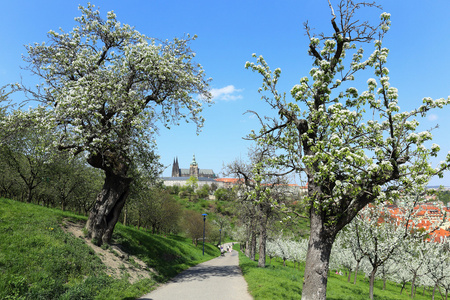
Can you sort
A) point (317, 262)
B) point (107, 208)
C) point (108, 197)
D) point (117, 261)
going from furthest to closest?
point (108, 197), point (107, 208), point (117, 261), point (317, 262)

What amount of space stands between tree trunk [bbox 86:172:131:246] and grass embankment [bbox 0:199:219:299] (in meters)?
1.55

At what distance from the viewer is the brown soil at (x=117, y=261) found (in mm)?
13961

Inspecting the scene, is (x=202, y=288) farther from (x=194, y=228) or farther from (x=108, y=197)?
(x=194, y=228)

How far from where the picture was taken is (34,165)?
97.8 feet

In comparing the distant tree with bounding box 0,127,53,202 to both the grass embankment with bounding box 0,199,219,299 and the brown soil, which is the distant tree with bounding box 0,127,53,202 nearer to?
the brown soil

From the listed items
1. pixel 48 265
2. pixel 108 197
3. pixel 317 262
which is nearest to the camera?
pixel 317 262

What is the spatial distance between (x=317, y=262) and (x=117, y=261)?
11.0 metres

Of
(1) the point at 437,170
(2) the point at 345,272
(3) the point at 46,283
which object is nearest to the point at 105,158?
(3) the point at 46,283

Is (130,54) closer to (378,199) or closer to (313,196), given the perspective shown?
(313,196)

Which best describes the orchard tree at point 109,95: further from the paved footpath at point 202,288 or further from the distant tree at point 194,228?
the distant tree at point 194,228

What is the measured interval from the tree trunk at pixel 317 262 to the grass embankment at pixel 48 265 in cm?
712

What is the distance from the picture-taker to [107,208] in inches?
653

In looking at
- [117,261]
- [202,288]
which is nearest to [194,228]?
[117,261]

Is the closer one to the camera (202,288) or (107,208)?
(202,288)
